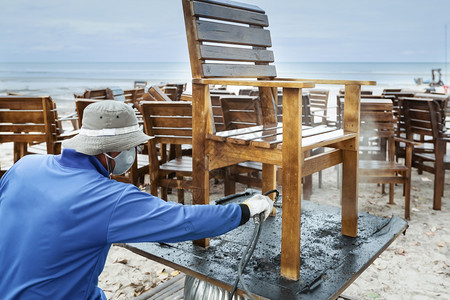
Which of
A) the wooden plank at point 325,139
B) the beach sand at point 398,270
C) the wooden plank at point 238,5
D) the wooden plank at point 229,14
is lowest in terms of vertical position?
the beach sand at point 398,270

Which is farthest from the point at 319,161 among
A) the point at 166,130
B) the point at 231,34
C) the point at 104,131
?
the point at 166,130

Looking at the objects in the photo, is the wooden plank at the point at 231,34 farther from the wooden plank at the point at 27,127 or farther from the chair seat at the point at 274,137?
the wooden plank at the point at 27,127

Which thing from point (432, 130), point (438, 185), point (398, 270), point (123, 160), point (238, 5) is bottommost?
point (398, 270)

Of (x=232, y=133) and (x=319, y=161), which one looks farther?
(x=232, y=133)

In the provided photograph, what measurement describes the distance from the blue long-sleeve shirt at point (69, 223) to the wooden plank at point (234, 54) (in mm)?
991

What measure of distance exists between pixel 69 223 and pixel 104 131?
39 cm

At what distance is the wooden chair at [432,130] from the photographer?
4.92m

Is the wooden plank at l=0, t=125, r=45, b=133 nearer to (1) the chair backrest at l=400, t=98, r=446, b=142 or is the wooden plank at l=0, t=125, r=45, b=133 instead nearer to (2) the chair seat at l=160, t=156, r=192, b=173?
(2) the chair seat at l=160, t=156, r=192, b=173

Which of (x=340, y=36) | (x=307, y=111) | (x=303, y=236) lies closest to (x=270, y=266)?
(x=303, y=236)

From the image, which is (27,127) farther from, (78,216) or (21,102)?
(78,216)

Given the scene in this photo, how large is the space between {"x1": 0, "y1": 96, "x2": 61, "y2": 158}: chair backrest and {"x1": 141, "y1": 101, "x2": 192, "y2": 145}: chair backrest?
1.31 m

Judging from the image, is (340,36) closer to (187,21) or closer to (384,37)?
(384,37)

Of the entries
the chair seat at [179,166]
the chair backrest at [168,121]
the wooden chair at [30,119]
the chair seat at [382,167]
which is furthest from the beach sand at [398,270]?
the wooden chair at [30,119]

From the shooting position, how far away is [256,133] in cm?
234
